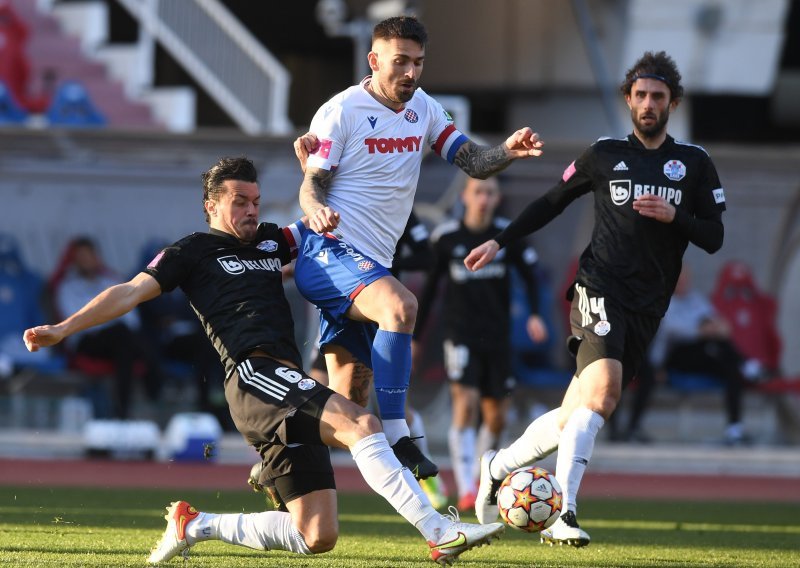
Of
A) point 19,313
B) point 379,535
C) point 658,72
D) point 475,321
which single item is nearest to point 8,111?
point 19,313

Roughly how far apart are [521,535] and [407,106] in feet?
8.79

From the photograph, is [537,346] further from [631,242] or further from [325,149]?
[325,149]

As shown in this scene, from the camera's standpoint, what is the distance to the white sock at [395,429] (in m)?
6.59

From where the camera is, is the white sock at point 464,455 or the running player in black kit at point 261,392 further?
the white sock at point 464,455

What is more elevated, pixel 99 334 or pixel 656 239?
pixel 656 239

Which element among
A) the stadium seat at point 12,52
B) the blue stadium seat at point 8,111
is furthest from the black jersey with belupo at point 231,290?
the stadium seat at point 12,52

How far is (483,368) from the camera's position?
10.5m

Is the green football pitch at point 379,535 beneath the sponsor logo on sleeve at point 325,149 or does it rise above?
beneath

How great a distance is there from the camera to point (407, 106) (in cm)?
700

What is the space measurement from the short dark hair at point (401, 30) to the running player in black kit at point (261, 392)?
898 millimetres

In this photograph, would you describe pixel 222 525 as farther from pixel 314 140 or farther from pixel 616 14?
pixel 616 14

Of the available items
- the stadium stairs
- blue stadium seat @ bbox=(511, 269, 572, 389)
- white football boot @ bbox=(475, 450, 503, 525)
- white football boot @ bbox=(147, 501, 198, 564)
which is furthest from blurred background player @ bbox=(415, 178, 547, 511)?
the stadium stairs

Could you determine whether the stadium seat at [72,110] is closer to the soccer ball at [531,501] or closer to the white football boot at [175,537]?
the white football boot at [175,537]

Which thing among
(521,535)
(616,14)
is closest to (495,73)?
(616,14)
